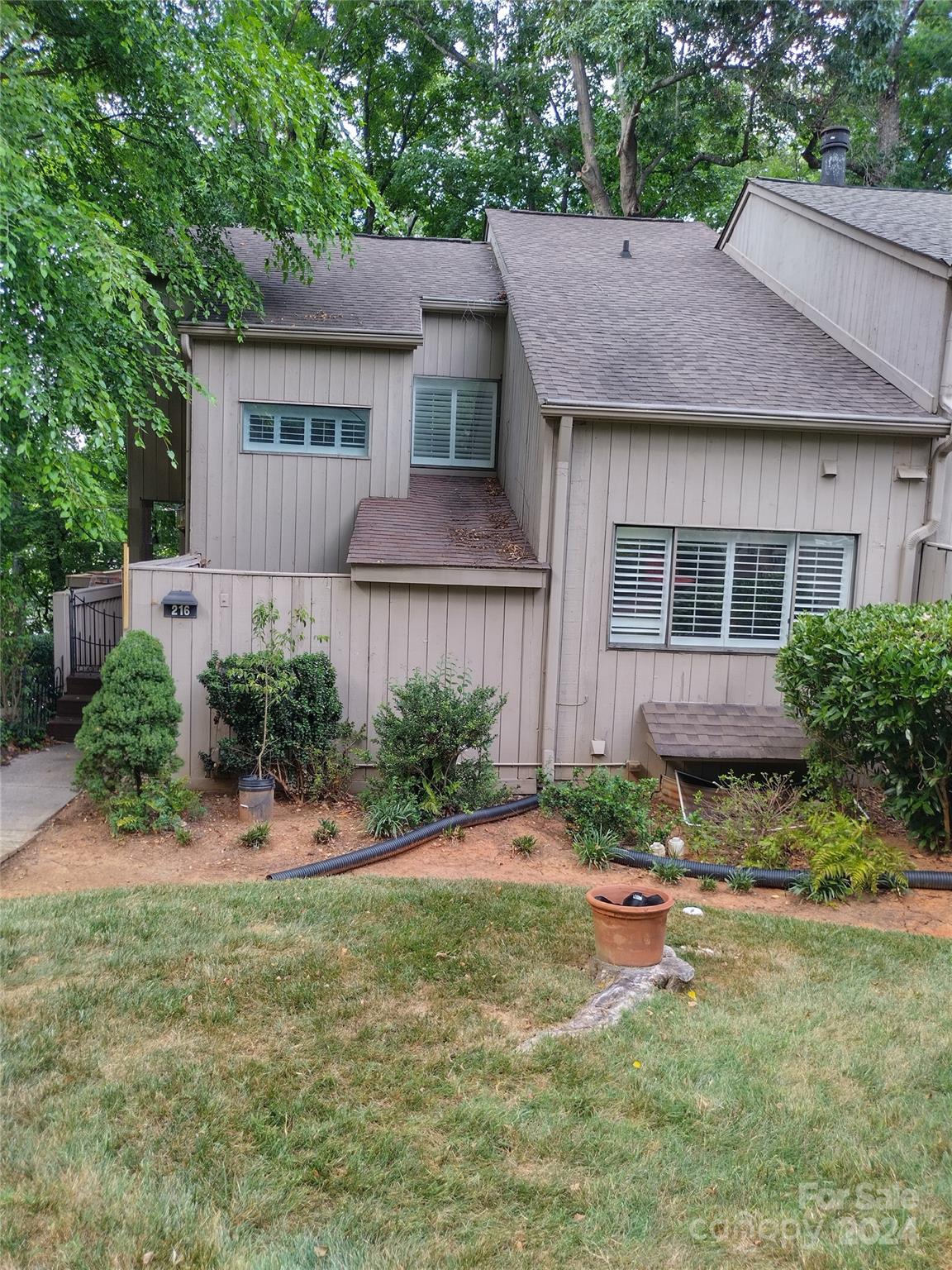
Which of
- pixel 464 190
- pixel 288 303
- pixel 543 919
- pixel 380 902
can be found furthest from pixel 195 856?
pixel 464 190

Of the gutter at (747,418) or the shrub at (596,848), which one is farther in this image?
the gutter at (747,418)

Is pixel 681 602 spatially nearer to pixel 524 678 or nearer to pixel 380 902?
pixel 524 678

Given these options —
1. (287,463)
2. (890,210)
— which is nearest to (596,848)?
(287,463)

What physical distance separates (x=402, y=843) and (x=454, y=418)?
673 cm

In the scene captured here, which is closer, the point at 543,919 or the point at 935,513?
the point at 543,919

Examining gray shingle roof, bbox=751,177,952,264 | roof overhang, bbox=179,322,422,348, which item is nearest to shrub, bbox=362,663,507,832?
roof overhang, bbox=179,322,422,348

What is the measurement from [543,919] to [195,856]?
2.73 m

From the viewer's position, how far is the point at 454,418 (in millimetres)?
11969

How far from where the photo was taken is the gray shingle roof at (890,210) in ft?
31.6

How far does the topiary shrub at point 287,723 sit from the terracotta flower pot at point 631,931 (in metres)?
3.75

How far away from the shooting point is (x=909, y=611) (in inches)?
279

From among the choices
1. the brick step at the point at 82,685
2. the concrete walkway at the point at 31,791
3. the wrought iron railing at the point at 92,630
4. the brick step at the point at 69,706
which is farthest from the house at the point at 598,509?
the brick step at the point at 69,706

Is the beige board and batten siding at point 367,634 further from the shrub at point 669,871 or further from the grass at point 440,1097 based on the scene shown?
the grass at point 440,1097

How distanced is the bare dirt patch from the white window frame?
565 centimetres
